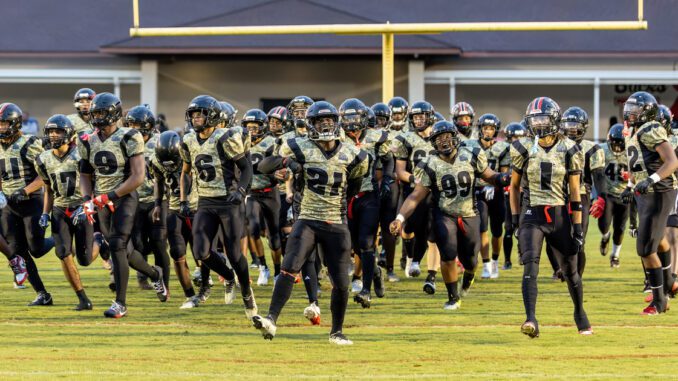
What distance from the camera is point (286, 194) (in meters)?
13.5

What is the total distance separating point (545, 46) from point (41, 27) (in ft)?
38.3

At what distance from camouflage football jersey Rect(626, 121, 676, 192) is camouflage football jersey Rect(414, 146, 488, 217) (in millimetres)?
1362

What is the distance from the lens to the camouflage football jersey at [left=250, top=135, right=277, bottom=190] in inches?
536

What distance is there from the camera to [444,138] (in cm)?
1168

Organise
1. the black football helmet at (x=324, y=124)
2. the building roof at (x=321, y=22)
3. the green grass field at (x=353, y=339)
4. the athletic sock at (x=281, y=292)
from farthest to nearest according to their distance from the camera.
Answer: the building roof at (x=321, y=22) → the black football helmet at (x=324, y=124) → the athletic sock at (x=281, y=292) → the green grass field at (x=353, y=339)

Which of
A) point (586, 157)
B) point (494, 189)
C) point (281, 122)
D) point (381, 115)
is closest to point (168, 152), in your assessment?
point (281, 122)

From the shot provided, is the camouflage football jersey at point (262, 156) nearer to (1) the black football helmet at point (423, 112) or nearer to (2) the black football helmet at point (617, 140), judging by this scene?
(1) the black football helmet at point (423, 112)

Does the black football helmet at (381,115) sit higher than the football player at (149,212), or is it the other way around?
the black football helmet at (381,115)

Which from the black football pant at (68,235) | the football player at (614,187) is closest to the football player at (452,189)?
the black football pant at (68,235)

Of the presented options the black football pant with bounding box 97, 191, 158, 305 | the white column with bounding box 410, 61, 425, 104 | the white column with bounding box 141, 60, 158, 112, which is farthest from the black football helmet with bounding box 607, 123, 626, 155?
the white column with bounding box 141, 60, 158, 112

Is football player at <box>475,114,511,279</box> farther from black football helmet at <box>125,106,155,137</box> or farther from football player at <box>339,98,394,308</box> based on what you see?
black football helmet at <box>125,106,155,137</box>

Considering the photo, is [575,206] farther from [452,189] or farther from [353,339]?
[353,339]

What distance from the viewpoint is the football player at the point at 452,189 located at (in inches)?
459

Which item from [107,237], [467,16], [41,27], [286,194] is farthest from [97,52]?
[107,237]
